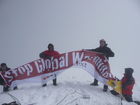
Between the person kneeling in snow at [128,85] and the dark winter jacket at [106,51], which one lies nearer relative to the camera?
the person kneeling in snow at [128,85]

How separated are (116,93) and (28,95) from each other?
311cm

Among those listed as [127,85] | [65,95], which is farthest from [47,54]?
[127,85]

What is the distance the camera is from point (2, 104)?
7297 millimetres

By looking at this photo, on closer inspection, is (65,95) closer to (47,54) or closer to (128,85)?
(47,54)

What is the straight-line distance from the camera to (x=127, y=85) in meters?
7.57

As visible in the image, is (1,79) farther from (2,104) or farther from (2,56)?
(2,56)

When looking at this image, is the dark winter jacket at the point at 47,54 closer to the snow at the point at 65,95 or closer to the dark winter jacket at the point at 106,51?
the snow at the point at 65,95

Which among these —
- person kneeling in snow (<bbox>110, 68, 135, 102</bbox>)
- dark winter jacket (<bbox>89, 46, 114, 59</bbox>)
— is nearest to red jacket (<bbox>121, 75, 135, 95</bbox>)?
person kneeling in snow (<bbox>110, 68, 135, 102</bbox>)

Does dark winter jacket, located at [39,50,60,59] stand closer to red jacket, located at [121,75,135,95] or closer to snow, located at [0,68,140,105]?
snow, located at [0,68,140,105]

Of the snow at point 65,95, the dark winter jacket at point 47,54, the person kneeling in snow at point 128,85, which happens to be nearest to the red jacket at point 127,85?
the person kneeling in snow at point 128,85

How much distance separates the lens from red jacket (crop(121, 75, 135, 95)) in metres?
7.57

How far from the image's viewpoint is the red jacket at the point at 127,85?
24.8ft

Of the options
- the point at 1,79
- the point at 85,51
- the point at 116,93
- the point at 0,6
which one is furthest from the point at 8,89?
the point at 0,6

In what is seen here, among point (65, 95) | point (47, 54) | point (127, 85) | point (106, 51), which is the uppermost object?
point (106, 51)
